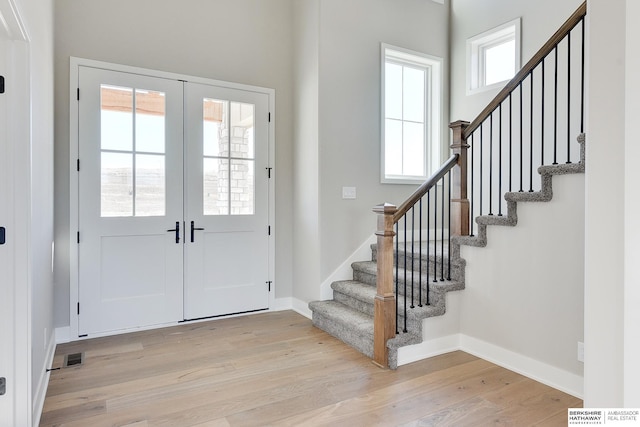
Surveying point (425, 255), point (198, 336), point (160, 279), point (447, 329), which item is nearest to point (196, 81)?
point (160, 279)

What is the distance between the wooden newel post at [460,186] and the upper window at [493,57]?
55.3 inches

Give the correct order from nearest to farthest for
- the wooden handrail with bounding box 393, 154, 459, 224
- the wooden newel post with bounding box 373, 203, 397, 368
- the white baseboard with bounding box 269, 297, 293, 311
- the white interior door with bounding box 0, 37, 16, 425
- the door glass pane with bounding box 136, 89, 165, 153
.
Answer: the white interior door with bounding box 0, 37, 16, 425
the wooden newel post with bounding box 373, 203, 397, 368
the wooden handrail with bounding box 393, 154, 459, 224
the door glass pane with bounding box 136, 89, 165, 153
the white baseboard with bounding box 269, 297, 293, 311

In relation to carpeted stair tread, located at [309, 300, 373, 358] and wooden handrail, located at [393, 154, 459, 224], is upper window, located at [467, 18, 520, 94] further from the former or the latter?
carpeted stair tread, located at [309, 300, 373, 358]

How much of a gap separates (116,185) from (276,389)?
235 centimetres

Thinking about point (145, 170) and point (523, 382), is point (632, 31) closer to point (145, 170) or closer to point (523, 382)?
point (523, 382)

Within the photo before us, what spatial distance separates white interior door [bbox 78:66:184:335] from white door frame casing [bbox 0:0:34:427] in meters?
1.63

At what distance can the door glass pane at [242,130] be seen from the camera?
13.4 feet

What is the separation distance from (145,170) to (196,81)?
1.03 m

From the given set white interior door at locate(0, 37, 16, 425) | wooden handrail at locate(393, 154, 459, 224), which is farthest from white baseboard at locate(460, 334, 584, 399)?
white interior door at locate(0, 37, 16, 425)

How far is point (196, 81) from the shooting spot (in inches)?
153

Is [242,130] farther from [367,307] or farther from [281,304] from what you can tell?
[367,307]

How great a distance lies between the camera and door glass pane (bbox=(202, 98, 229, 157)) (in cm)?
393

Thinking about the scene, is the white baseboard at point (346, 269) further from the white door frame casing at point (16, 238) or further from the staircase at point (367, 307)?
the white door frame casing at point (16, 238)

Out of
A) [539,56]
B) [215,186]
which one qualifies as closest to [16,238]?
[215,186]
